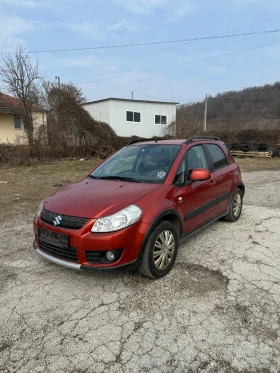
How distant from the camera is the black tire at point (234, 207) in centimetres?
515

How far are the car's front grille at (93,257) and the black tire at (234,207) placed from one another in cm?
300

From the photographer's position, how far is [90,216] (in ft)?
9.62

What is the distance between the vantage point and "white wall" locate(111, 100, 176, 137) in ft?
84.7

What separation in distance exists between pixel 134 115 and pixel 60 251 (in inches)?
981

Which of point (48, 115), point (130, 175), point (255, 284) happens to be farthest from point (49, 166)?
point (255, 284)

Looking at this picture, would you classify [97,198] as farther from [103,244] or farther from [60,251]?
[60,251]

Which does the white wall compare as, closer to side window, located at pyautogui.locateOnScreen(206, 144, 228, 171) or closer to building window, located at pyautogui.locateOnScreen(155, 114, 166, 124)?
building window, located at pyautogui.locateOnScreen(155, 114, 166, 124)

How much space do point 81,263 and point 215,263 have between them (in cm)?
178

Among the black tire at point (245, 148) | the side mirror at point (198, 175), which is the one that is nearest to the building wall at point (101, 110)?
the black tire at point (245, 148)

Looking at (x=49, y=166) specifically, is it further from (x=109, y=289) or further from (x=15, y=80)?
(x=109, y=289)

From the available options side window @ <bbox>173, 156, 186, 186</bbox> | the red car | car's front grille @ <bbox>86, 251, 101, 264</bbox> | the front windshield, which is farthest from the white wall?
car's front grille @ <bbox>86, 251, 101, 264</bbox>

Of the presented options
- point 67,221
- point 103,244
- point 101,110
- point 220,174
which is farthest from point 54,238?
point 101,110

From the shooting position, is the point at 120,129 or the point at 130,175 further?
the point at 120,129

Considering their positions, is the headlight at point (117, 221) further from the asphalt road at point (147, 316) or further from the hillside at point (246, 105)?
the hillside at point (246, 105)
